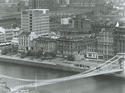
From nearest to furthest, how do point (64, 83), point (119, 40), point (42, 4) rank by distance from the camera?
point (64, 83), point (119, 40), point (42, 4)

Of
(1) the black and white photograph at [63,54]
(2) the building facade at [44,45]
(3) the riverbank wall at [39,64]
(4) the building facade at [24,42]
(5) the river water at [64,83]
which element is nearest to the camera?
(5) the river water at [64,83]

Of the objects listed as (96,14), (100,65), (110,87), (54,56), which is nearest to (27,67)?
(54,56)

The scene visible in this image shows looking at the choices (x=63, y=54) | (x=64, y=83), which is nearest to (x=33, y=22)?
(x=63, y=54)

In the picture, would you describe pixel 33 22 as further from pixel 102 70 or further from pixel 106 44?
pixel 102 70

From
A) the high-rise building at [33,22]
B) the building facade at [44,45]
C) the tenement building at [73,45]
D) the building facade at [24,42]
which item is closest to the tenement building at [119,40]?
the tenement building at [73,45]

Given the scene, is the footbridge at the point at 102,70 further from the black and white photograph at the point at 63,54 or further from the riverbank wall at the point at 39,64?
the riverbank wall at the point at 39,64

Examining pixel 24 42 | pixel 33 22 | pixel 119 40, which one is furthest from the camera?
pixel 33 22

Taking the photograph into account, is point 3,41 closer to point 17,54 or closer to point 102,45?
point 17,54

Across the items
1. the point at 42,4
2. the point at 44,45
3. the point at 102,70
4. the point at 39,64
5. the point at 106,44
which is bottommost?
the point at 39,64
